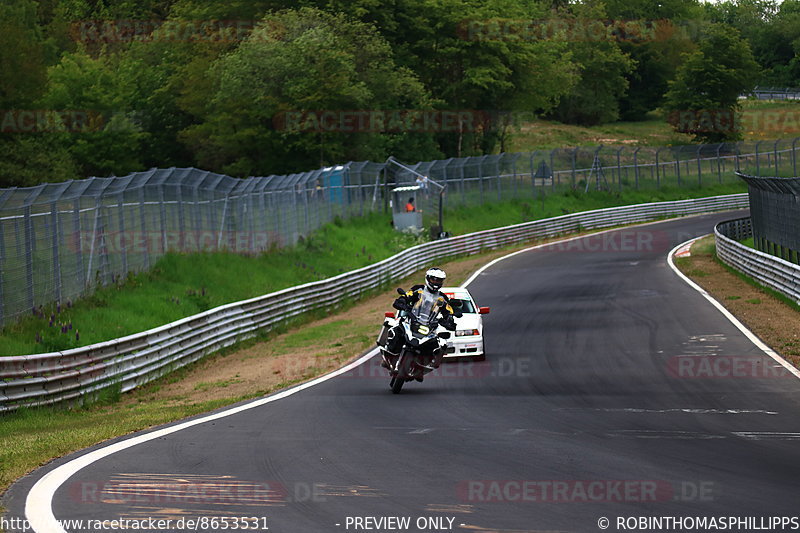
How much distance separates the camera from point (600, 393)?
14.8 metres

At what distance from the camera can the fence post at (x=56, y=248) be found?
62.1 feet

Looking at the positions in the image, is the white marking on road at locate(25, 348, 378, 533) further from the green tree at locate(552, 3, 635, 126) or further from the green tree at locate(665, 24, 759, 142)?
the green tree at locate(552, 3, 635, 126)

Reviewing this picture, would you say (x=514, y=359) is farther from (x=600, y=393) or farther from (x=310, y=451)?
(x=310, y=451)

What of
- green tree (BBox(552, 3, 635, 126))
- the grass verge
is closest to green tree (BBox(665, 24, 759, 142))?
green tree (BBox(552, 3, 635, 126))

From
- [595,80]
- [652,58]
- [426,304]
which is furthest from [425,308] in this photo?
[652,58]

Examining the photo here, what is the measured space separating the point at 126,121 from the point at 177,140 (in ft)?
12.1

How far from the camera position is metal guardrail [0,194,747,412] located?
15.4m

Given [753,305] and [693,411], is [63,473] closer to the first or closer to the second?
[693,411]

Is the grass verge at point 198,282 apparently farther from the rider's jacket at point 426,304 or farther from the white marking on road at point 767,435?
the white marking on road at point 767,435

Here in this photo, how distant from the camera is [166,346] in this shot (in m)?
20.0

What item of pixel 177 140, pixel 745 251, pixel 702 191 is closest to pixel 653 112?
pixel 702 191

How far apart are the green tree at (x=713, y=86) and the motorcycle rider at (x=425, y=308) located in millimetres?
81499

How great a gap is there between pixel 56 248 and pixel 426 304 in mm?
7993

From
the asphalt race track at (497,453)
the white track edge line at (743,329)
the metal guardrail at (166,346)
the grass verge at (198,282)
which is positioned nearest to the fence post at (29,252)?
the grass verge at (198,282)
